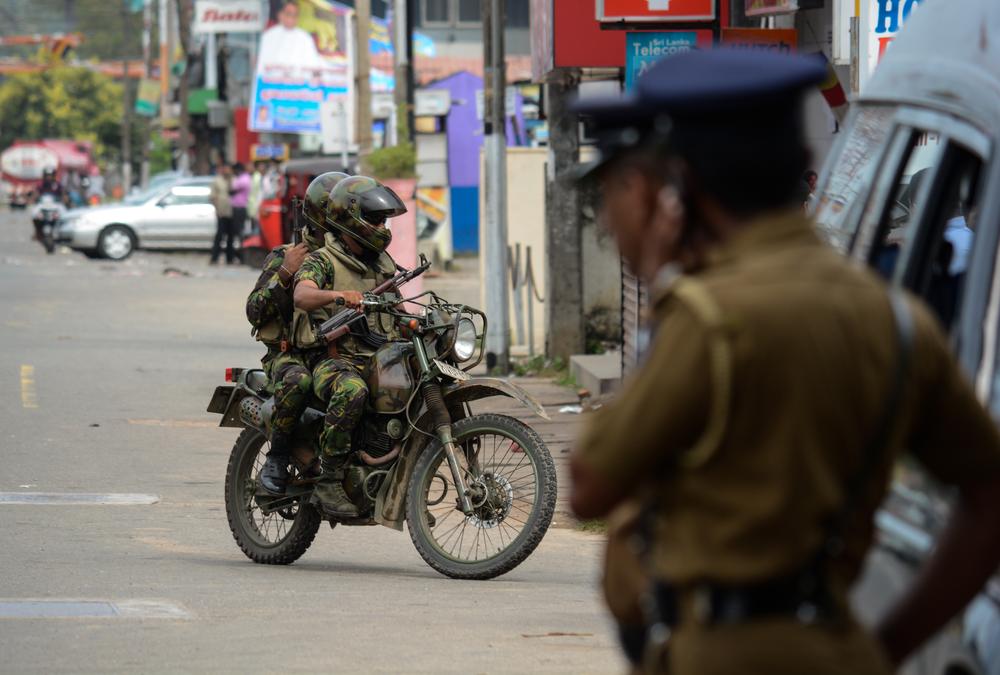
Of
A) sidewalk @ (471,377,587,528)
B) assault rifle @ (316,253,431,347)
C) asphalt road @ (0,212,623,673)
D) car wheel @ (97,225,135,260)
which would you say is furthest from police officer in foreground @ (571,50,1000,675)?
car wheel @ (97,225,135,260)

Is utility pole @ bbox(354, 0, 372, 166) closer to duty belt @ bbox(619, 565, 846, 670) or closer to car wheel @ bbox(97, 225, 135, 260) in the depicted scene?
car wheel @ bbox(97, 225, 135, 260)

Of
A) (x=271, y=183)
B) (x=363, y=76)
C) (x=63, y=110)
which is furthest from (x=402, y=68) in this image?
(x=63, y=110)

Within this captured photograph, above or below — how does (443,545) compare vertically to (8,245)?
above

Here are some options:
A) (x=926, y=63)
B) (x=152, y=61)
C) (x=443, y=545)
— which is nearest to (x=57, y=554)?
(x=443, y=545)

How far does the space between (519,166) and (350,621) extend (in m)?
12.5

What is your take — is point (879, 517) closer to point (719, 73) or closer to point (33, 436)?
point (719, 73)

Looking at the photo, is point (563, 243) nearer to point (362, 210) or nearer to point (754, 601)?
point (362, 210)

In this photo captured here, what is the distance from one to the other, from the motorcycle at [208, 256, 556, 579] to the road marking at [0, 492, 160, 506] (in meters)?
1.94

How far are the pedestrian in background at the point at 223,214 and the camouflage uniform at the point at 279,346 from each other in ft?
93.3

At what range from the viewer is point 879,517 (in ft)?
11.8

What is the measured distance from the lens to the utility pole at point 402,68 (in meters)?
27.6

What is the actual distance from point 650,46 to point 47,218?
1220 inches

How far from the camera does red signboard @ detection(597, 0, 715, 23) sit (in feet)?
45.1

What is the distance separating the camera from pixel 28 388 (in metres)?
16.2
